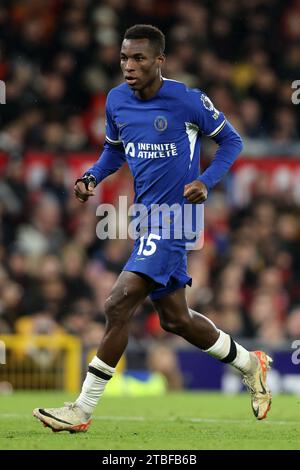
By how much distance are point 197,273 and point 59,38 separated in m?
4.23

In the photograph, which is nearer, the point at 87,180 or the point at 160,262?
the point at 160,262

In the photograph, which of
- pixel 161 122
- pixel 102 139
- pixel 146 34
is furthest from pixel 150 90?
pixel 102 139

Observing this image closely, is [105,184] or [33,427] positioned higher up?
[105,184]

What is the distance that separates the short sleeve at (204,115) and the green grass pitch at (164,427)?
179 centimetres

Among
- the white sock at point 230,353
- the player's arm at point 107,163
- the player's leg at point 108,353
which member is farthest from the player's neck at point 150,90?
the white sock at point 230,353

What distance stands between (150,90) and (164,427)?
6.67 ft

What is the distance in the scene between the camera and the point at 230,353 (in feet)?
24.1

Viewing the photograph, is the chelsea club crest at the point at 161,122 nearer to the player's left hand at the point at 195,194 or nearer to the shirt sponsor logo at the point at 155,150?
the shirt sponsor logo at the point at 155,150

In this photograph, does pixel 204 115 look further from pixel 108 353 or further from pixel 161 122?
pixel 108 353

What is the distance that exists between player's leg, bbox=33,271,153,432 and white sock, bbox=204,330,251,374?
0.70 m

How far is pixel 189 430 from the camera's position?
708 centimetres
